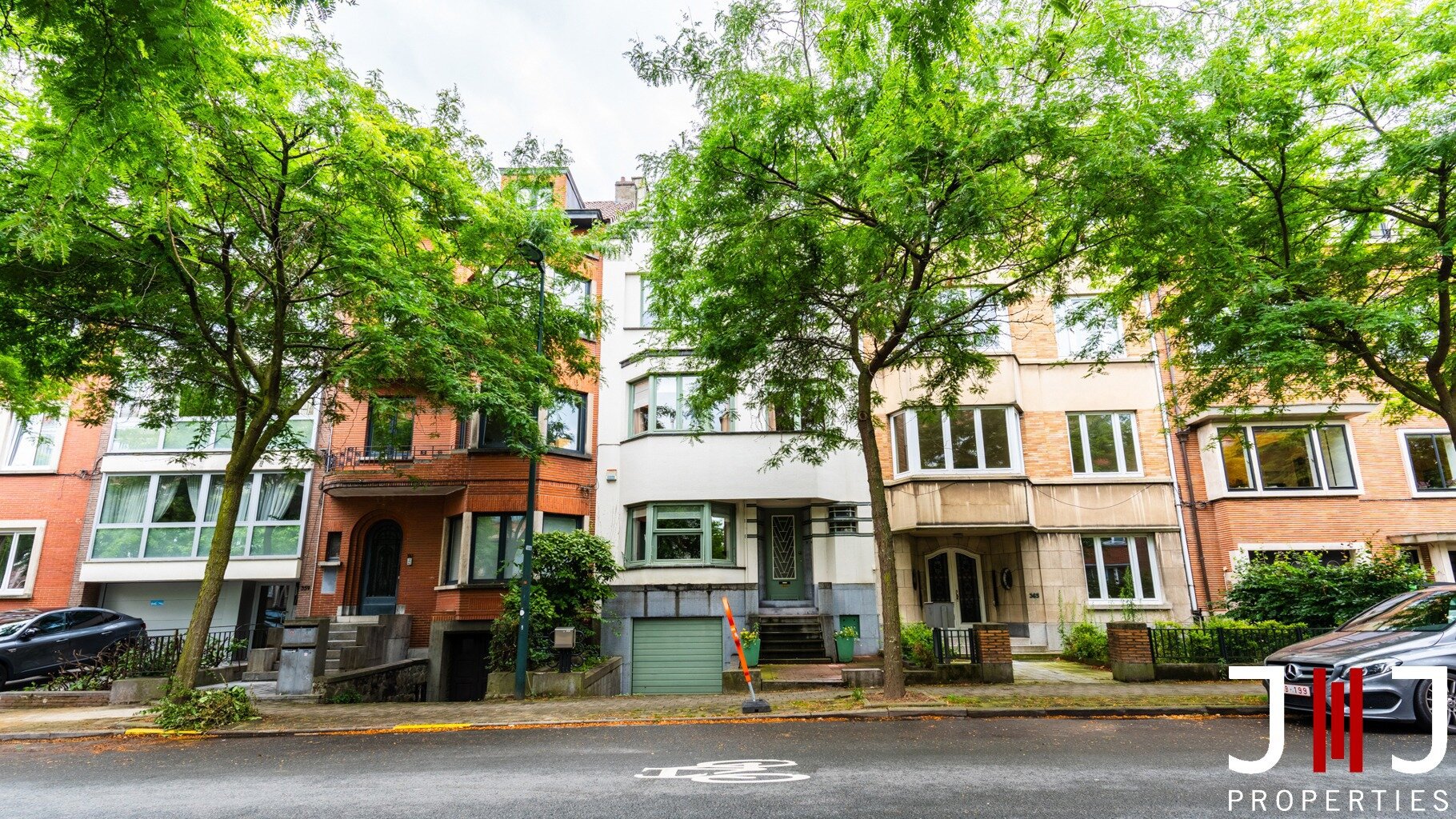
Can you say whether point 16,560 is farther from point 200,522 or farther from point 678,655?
point 678,655

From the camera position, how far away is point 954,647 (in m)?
13.2

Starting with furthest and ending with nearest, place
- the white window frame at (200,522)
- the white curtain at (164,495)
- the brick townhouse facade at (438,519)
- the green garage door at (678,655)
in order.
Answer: the white curtain at (164,495), the white window frame at (200,522), the brick townhouse facade at (438,519), the green garage door at (678,655)

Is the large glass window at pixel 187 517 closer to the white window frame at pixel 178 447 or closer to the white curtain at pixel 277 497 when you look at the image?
the white curtain at pixel 277 497

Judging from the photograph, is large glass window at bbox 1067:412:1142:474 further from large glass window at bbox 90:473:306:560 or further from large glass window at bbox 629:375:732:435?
large glass window at bbox 90:473:306:560

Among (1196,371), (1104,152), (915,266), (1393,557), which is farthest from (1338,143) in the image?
(1393,557)

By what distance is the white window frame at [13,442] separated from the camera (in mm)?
20000

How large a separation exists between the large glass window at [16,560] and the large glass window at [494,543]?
42.1ft

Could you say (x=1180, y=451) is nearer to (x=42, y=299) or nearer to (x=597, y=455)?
(x=597, y=455)

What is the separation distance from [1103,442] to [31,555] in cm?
2922

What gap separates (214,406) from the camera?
44.1ft

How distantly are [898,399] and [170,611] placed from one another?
21050 millimetres

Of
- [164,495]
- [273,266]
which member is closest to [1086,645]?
[273,266]

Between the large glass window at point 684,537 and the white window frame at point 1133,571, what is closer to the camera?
the large glass window at point 684,537

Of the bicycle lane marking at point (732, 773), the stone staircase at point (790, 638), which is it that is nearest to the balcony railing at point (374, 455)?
the stone staircase at point (790, 638)
